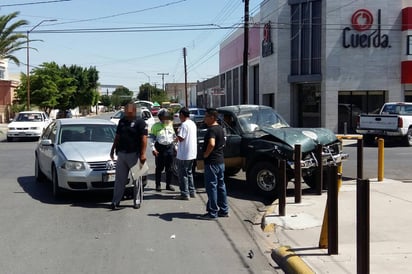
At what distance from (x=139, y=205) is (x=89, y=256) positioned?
310 cm

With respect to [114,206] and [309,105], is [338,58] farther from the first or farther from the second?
[114,206]

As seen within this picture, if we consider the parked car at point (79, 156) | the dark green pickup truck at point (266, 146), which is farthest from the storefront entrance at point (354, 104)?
the parked car at point (79, 156)

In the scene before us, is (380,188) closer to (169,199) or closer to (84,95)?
(169,199)

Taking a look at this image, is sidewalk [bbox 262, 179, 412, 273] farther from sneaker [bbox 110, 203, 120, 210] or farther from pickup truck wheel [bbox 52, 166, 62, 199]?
pickup truck wheel [bbox 52, 166, 62, 199]

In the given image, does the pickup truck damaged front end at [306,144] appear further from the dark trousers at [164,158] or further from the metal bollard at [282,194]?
the dark trousers at [164,158]

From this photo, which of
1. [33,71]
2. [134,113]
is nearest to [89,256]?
[134,113]

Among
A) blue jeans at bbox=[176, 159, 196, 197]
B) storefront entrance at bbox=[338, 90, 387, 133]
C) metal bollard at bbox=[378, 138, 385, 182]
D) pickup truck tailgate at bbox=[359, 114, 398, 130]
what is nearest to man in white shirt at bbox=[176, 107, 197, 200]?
blue jeans at bbox=[176, 159, 196, 197]

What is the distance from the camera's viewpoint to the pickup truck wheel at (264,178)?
1078 centimetres

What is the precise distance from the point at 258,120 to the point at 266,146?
1488 millimetres

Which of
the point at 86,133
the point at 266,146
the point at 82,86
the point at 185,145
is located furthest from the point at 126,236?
the point at 82,86

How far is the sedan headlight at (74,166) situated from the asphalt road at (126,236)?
655 millimetres

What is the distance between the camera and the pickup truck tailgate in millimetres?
22875

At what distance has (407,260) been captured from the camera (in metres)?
6.13

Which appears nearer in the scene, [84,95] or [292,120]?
[292,120]
